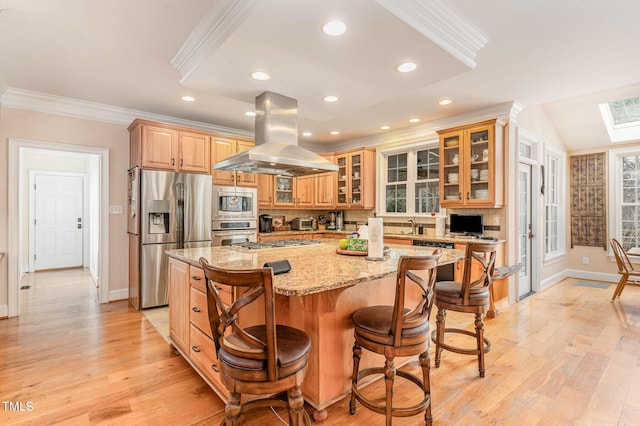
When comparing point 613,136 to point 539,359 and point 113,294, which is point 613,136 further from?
point 113,294

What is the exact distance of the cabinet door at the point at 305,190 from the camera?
6113 millimetres

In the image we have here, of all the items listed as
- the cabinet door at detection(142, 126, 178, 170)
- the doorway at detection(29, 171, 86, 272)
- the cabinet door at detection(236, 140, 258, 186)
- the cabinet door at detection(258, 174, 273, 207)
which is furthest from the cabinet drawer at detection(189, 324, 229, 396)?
the doorway at detection(29, 171, 86, 272)

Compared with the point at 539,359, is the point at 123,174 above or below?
above

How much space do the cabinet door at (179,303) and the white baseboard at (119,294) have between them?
212cm

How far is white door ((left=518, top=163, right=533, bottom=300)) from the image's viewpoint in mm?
4637

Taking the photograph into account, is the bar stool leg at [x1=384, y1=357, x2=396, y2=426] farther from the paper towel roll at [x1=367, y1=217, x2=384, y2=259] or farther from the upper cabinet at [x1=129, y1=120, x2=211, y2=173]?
the upper cabinet at [x1=129, y1=120, x2=211, y2=173]

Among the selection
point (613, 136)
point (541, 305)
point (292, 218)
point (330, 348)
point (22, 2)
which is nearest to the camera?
point (330, 348)

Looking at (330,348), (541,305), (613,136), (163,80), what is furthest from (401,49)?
(613,136)

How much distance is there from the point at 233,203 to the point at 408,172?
9.45 feet

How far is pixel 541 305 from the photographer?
4227 millimetres

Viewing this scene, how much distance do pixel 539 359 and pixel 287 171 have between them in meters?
2.84

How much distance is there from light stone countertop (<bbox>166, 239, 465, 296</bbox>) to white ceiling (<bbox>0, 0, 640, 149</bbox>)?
1439 mm

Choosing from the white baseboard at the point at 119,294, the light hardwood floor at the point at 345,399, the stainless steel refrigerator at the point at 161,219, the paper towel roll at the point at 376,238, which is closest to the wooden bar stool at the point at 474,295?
the light hardwood floor at the point at 345,399

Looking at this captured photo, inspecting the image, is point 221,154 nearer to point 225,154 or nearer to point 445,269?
point 225,154
